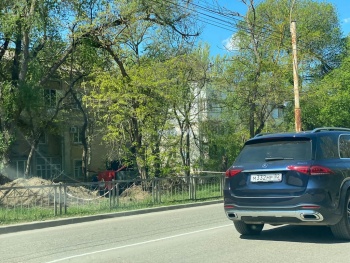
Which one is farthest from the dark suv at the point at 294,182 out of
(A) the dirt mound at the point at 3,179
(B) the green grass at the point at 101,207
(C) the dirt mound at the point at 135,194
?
(A) the dirt mound at the point at 3,179

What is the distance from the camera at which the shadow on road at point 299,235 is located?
28.3ft

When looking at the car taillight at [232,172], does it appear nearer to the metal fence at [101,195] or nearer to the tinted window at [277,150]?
the tinted window at [277,150]

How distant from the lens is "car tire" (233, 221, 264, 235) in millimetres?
9273

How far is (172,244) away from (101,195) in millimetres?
7116

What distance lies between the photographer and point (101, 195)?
15602 mm

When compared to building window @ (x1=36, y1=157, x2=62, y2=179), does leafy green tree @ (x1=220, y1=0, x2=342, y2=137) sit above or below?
above

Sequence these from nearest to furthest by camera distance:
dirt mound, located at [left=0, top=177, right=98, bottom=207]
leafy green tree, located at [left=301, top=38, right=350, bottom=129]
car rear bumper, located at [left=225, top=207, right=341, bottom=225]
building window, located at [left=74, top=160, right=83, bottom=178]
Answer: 1. car rear bumper, located at [left=225, top=207, right=341, bottom=225]
2. dirt mound, located at [left=0, top=177, right=98, bottom=207]
3. leafy green tree, located at [left=301, top=38, right=350, bottom=129]
4. building window, located at [left=74, top=160, right=83, bottom=178]

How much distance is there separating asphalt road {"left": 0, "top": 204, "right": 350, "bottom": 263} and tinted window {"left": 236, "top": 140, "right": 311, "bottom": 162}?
1.52 meters

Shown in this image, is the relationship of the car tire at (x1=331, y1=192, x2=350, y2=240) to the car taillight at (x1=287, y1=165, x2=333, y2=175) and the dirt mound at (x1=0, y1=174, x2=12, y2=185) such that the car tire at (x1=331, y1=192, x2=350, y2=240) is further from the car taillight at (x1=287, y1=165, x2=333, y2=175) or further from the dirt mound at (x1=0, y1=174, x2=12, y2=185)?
the dirt mound at (x1=0, y1=174, x2=12, y2=185)

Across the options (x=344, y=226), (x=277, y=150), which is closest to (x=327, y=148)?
(x=277, y=150)

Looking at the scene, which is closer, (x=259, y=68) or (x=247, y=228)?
(x=247, y=228)

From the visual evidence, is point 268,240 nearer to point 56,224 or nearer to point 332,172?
point 332,172

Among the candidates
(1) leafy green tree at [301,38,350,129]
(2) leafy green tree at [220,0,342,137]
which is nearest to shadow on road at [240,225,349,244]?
(2) leafy green tree at [220,0,342,137]

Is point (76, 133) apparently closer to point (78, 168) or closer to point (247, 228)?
point (78, 168)
